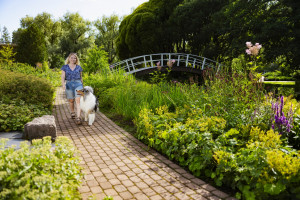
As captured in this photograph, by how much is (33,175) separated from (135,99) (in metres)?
5.40

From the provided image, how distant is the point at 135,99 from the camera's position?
7953 millimetres

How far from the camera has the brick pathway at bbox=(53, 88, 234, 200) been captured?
340cm

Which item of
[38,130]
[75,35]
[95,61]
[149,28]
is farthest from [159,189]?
[75,35]

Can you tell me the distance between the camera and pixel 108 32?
1758 inches

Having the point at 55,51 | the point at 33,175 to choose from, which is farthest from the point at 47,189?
the point at 55,51

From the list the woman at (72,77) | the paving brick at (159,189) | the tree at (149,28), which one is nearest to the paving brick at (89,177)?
the paving brick at (159,189)

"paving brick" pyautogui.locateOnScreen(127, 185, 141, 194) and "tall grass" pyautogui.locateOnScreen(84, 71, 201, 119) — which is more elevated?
"tall grass" pyautogui.locateOnScreen(84, 71, 201, 119)

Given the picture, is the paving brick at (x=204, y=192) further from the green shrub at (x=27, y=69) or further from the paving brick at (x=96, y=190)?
the green shrub at (x=27, y=69)

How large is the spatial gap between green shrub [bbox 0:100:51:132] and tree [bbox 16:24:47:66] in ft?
43.7

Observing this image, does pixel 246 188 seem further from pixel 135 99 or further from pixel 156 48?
pixel 156 48

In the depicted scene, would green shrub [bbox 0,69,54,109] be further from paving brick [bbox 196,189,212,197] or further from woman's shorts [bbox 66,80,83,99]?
paving brick [bbox 196,189,212,197]

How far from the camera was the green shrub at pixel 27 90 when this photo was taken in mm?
7242

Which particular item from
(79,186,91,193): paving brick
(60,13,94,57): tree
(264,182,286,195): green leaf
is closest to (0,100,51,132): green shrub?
(79,186,91,193): paving brick

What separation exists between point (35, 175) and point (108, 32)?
1747 inches
